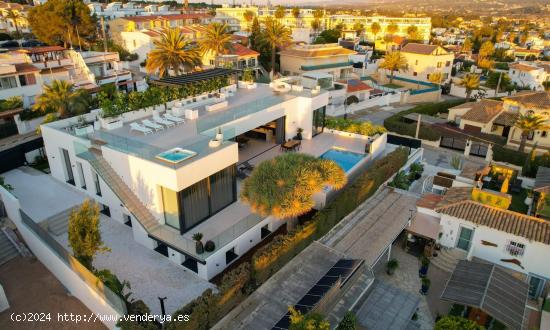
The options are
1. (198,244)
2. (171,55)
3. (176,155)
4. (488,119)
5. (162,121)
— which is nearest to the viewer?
(198,244)

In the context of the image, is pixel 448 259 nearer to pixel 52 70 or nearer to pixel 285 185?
pixel 285 185

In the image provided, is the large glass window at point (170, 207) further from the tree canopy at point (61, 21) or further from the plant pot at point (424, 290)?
the tree canopy at point (61, 21)

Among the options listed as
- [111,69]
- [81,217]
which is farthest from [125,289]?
[111,69]

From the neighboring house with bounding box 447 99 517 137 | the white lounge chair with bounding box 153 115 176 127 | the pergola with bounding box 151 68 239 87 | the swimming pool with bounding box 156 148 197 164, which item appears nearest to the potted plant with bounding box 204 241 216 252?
the swimming pool with bounding box 156 148 197 164

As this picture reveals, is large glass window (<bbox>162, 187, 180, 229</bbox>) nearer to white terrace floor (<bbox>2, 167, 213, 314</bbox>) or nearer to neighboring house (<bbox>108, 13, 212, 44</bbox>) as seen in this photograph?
white terrace floor (<bbox>2, 167, 213, 314</bbox>)

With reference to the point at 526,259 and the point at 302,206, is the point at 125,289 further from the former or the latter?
the point at 526,259

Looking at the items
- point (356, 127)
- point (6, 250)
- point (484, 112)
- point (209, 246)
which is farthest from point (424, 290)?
point (484, 112)
